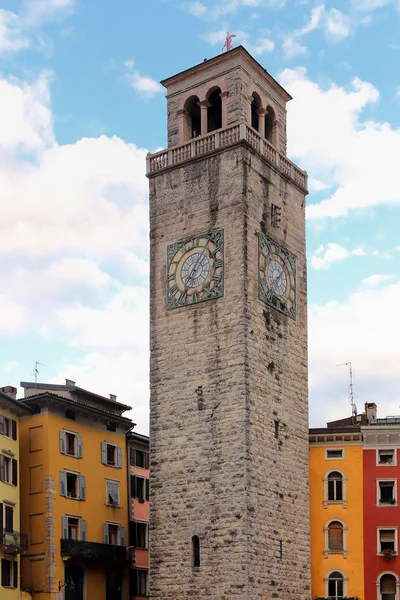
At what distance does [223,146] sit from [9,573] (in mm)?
16957

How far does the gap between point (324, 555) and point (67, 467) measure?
10.5m

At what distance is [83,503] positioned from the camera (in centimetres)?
3959

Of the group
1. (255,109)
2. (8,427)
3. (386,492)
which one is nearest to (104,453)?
(8,427)

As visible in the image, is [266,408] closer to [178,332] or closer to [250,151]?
[178,332]

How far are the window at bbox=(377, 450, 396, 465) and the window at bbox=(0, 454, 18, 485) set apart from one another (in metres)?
13.3

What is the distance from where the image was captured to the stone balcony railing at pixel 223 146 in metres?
35.6

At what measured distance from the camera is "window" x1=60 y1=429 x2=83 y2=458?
128 feet

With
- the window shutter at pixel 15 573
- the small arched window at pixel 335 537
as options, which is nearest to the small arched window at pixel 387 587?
the small arched window at pixel 335 537

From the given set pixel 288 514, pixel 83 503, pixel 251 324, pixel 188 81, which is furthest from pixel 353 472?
pixel 188 81

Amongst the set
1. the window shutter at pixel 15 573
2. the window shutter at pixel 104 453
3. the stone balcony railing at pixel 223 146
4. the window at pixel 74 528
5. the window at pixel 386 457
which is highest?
the stone balcony railing at pixel 223 146

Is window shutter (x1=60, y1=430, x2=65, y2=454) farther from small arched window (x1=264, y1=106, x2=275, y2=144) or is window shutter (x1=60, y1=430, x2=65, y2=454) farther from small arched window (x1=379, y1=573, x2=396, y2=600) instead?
small arched window (x1=264, y1=106, x2=275, y2=144)

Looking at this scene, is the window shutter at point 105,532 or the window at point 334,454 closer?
the window at point 334,454

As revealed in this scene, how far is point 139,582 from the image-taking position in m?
42.2

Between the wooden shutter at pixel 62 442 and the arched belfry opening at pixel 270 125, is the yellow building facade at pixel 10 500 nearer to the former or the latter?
the wooden shutter at pixel 62 442
